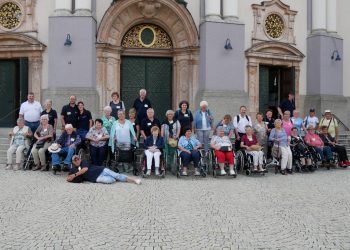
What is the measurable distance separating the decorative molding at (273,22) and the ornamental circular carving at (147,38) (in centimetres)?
323

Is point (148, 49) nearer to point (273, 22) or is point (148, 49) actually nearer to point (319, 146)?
point (273, 22)

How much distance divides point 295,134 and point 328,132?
171cm

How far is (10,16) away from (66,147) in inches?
281

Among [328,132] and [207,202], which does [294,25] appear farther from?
[207,202]

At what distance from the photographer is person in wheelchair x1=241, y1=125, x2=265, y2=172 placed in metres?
10.2

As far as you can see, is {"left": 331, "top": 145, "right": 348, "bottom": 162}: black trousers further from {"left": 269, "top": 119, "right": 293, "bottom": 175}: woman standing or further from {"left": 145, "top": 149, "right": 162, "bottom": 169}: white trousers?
{"left": 145, "top": 149, "right": 162, "bottom": 169}: white trousers

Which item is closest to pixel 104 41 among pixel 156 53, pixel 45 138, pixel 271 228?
pixel 156 53

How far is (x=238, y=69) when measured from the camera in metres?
14.6

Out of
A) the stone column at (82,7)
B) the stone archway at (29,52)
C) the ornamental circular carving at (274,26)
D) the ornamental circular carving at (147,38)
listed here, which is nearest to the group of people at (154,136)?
the stone archway at (29,52)

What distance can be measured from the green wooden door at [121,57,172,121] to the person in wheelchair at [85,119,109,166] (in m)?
5.26

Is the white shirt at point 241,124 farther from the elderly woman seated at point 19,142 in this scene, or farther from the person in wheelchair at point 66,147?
the elderly woman seated at point 19,142

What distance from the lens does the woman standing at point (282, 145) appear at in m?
10.6

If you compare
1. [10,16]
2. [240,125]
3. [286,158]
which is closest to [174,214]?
[286,158]

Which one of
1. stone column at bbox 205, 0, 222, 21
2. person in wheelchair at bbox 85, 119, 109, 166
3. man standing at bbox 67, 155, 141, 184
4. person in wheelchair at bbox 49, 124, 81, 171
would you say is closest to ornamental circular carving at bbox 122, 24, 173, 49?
stone column at bbox 205, 0, 222, 21
